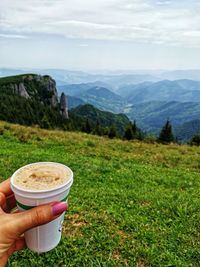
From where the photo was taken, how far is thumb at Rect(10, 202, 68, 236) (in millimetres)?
2559

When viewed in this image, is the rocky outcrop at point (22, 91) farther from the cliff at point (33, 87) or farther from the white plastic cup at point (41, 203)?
the white plastic cup at point (41, 203)

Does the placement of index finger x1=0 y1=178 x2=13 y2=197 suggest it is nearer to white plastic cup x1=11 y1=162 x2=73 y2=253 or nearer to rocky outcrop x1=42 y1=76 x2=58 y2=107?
white plastic cup x1=11 y1=162 x2=73 y2=253

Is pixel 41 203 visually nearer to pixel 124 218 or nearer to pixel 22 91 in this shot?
pixel 124 218

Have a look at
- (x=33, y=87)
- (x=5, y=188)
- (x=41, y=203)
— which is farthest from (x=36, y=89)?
(x=41, y=203)

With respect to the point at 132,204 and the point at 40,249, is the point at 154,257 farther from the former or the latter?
the point at 40,249

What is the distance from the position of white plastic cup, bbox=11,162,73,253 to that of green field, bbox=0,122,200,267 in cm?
263

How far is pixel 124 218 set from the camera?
273 inches

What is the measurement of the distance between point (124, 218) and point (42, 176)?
449 centimetres

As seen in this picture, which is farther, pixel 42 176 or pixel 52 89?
pixel 52 89

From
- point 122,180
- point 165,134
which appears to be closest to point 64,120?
point 165,134

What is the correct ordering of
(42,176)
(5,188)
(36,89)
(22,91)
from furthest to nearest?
(36,89) → (22,91) → (5,188) → (42,176)

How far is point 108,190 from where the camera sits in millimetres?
8844

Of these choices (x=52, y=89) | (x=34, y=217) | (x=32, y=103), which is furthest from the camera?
(x=52, y=89)

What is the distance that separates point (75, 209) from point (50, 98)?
145136 millimetres
